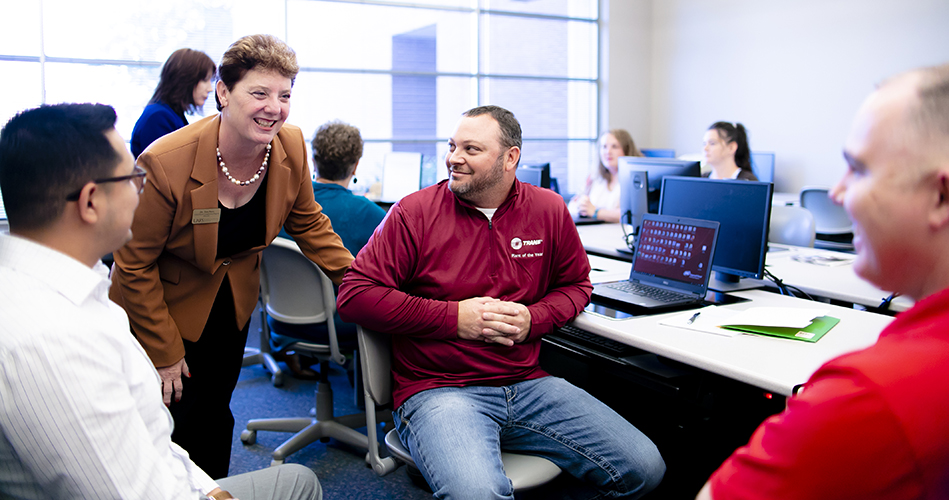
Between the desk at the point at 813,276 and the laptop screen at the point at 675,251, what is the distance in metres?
0.48

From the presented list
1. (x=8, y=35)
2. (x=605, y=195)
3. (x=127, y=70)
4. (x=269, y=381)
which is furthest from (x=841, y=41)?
(x=8, y=35)

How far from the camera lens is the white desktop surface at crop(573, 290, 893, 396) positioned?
148 centimetres

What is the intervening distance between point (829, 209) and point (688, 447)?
3672 mm

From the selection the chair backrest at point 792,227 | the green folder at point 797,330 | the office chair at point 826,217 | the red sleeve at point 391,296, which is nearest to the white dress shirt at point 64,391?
the red sleeve at point 391,296

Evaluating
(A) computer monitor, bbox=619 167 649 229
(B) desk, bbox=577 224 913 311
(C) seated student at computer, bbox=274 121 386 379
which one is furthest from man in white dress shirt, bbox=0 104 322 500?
(A) computer monitor, bbox=619 167 649 229

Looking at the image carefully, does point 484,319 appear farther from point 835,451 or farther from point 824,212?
point 824,212

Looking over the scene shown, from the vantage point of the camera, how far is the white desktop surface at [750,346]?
1.48m

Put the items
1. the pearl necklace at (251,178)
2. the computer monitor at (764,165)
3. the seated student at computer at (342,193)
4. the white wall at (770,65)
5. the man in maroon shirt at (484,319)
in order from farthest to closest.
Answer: the computer monitor at (764,165)
the white wall at (770,65)
the seated student at computer at (342,193)
the pearl necklace at (251,178)
the man in maroon shirt at (484,319)

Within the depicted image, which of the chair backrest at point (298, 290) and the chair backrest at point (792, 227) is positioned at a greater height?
the chair backrest at point (792, 227)

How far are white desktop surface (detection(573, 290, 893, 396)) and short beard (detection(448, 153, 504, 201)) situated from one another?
0.47 m

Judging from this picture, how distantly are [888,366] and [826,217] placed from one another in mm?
5152

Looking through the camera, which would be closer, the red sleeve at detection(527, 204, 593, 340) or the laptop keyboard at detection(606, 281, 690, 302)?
the red sleeve at detection(527, 204, 593, 340)

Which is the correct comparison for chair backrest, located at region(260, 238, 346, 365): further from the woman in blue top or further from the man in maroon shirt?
the woman in blue top

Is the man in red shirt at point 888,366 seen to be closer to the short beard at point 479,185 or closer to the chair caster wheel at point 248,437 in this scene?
the short beard at point 479,185
